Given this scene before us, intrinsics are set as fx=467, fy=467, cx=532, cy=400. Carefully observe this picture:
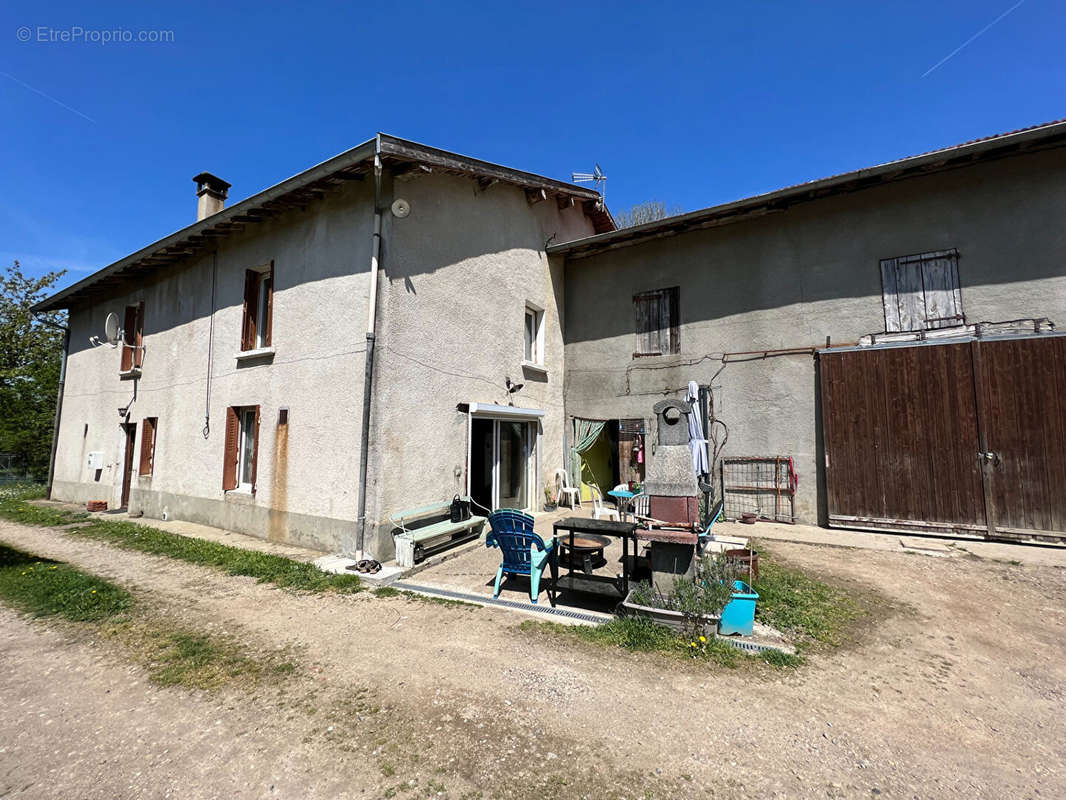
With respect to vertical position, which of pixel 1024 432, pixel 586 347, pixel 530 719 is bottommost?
pixel 530 719

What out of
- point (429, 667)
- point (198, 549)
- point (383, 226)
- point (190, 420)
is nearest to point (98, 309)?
point (190, 420)

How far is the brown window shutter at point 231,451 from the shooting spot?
354 inches

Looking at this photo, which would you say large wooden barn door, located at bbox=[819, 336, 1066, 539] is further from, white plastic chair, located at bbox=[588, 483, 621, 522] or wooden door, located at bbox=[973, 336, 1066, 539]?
white plastic chair, located at bbox=[588, 483, 621, 522]

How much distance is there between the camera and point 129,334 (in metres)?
12.5

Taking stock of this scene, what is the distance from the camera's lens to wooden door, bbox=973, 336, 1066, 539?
7566 mm

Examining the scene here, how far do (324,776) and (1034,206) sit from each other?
12.4 metres

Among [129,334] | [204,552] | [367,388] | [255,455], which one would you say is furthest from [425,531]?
[129,334]

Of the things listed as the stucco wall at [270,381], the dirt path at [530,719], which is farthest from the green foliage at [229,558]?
the dirt path at [530,719]

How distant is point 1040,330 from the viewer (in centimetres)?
782

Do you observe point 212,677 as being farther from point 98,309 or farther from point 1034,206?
point 98,309

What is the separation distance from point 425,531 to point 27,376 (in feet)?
88.9

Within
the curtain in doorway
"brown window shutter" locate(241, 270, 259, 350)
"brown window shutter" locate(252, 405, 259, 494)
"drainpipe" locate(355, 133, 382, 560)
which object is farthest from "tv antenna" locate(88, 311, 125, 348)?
the curtain in doorway

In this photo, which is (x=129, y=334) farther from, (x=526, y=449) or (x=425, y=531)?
(x=425, y=531)

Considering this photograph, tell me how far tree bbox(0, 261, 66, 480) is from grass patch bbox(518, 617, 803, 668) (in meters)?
23.2
